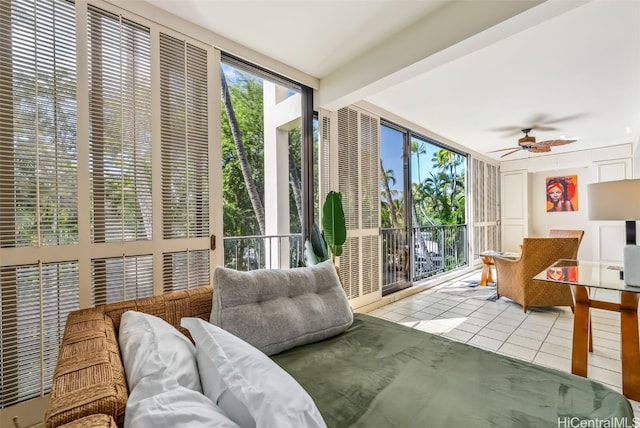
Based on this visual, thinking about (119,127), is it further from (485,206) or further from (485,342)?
(485,206)

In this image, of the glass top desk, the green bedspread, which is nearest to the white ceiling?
the glass top desk

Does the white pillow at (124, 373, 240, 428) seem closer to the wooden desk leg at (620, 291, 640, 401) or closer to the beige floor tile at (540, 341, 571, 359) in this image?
the wooden desk leg at (620, 291, 640, 401)

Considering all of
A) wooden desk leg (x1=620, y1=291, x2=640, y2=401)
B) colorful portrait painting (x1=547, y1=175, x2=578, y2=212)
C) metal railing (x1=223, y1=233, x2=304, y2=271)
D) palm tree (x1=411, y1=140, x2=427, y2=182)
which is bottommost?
wooden desk leg (x1=620, y1=291, x2=640, y2=401)

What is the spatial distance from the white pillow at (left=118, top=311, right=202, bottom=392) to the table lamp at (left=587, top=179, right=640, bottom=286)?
8.32ft

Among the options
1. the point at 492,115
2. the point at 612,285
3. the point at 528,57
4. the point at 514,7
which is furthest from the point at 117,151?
the point at 492,115

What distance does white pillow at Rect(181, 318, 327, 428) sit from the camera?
70 centimetres

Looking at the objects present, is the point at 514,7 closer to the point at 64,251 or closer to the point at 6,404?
the point at 64,251

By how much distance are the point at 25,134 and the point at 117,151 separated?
411mm

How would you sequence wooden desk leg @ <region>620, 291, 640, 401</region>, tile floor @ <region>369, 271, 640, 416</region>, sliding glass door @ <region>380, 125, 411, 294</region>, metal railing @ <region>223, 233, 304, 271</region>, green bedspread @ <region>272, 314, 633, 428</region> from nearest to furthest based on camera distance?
green bedspread @ <region>272, 314, 633, 428</region>
wooden desk leg @ <region>620, 291, 640, 401</region>
tile floor @ <region>369, 271, 640, 416</region>
metal railing @ <region>223, 233, 304, 271</region>
sliding glass door @ <region>380, 125, 411, 294</region>

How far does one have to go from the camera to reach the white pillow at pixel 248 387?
27.4 inches

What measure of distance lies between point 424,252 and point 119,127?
16.1 ft

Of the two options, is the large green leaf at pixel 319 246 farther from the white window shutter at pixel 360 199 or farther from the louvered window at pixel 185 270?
the louvered window at pixel 185 270

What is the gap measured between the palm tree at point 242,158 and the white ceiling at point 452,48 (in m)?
2.74

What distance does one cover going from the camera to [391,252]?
4523 millimetres
